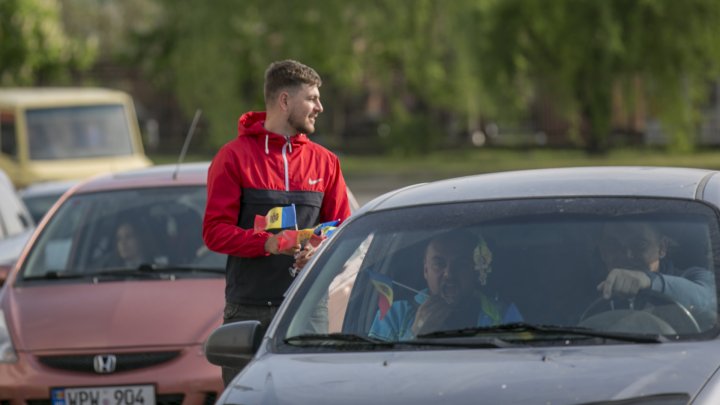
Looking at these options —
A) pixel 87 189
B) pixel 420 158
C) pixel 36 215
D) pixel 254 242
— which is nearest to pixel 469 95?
pixel 420 158

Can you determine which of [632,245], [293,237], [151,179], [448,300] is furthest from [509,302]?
[151,179]

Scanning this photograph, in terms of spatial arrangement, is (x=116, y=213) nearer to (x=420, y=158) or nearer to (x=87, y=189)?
(x=87, y=189)

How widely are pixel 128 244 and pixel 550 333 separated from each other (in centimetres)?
468

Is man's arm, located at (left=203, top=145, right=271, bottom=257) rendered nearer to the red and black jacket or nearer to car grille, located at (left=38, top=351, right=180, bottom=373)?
the red and black jacket

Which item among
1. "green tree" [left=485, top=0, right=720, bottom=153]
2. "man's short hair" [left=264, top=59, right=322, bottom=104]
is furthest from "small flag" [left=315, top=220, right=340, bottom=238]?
"green tree" [left=485, top=0, right=720, bottom=153]

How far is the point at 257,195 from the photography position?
653 centimetres

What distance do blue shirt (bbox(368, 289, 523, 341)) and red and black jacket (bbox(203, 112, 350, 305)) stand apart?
38.7 inches

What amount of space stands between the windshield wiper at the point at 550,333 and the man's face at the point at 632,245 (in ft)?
1.37

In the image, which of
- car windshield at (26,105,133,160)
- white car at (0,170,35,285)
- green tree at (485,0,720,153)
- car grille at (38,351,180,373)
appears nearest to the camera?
car grille at (38,351,180,373)

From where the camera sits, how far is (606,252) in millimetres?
5336

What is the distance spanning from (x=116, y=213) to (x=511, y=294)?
475cm

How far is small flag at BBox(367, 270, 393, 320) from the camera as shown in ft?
18.3

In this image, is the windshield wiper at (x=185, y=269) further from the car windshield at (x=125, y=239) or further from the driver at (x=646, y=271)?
the driver at (x=646, y=271)

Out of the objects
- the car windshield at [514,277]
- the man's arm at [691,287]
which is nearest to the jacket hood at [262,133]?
the car windshield at [514,277]
